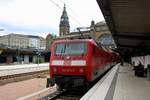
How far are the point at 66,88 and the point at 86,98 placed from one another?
128 inches

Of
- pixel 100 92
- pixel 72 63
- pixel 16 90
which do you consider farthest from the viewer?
pixel 16 90

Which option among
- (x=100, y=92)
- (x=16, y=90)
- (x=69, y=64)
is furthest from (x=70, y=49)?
(x=16, y=90)

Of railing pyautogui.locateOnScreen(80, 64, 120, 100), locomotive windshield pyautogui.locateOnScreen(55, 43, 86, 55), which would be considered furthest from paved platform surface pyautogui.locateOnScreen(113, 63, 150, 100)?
locomotive windshield pyautogui.locateOnScreen(55, 43, 86, 55)

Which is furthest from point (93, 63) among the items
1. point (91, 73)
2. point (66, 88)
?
point (66, 88)

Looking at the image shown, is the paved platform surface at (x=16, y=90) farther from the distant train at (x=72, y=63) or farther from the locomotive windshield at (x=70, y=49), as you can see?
the locomotive windshield at (x=70, y=49)

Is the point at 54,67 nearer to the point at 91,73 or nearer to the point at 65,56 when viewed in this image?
the point at 65,56

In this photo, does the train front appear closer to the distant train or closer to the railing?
the distant train

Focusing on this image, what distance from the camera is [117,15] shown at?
14.7 meters

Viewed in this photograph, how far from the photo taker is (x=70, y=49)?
12766 millimetres

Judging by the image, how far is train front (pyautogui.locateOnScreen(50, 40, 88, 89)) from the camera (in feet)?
39.8

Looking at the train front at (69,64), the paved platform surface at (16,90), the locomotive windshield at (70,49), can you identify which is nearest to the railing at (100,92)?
the train front at (69,64)

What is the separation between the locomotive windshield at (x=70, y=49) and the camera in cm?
1255

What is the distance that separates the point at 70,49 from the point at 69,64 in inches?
32.3

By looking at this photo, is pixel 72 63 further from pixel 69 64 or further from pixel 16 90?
pixel 16 90
